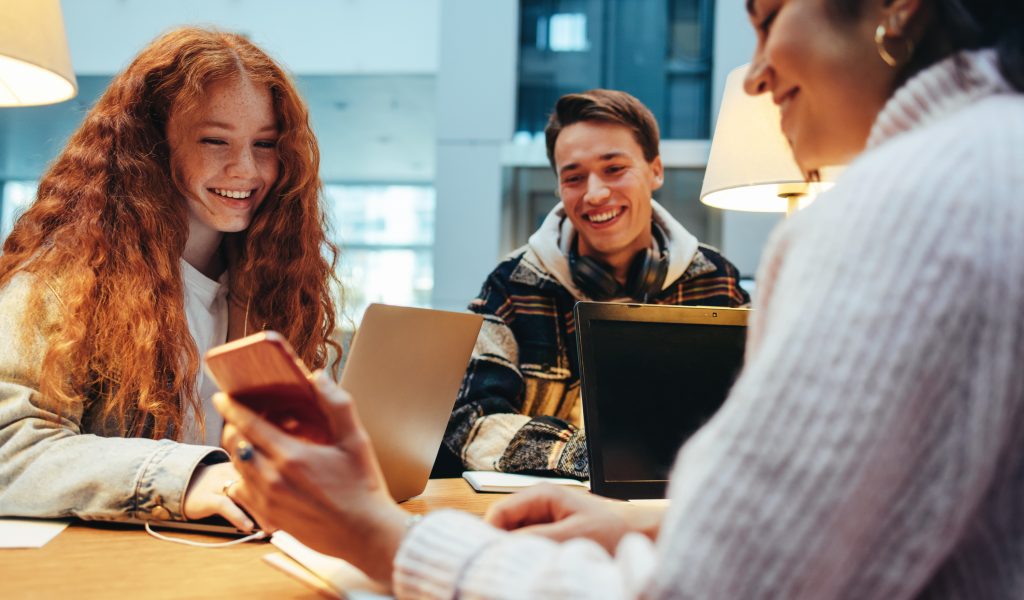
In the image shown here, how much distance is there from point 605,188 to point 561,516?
1.50m

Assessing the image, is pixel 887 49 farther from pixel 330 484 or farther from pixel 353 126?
pixel 353 126

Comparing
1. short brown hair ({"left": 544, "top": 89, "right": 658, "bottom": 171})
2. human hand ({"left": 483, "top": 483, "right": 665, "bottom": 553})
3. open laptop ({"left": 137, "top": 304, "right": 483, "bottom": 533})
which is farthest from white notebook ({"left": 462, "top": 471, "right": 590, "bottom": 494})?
short brown hair ({"left": 544, "top": 89, "right": 658, "bottom": 171})

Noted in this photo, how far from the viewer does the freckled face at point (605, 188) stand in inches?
84.3

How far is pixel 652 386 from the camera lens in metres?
1.23

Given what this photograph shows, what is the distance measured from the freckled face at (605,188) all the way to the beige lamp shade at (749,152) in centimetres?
22

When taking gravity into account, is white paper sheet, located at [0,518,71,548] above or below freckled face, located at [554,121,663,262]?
below

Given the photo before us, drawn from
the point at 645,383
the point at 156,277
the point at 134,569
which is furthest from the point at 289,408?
the point at 156,277

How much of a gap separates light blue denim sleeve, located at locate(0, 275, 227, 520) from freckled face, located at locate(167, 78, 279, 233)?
51 centimetres

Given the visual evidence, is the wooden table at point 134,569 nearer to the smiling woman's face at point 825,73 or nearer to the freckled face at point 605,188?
the smiling woman's face at point 825,73

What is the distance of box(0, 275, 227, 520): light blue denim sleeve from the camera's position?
989 mm

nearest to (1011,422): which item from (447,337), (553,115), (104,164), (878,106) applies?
(878,106)

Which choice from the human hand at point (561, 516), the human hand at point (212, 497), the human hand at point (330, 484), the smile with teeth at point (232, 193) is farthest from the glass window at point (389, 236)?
the human hand at point (330, 484)

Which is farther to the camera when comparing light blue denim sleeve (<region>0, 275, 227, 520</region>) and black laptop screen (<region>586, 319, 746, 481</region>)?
black laptop screen (<region>586, 319, 746, 481</region>)

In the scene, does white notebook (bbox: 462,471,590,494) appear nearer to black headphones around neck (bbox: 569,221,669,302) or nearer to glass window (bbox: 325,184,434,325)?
black headphones around neck (bbox: 569,221,669,302)
